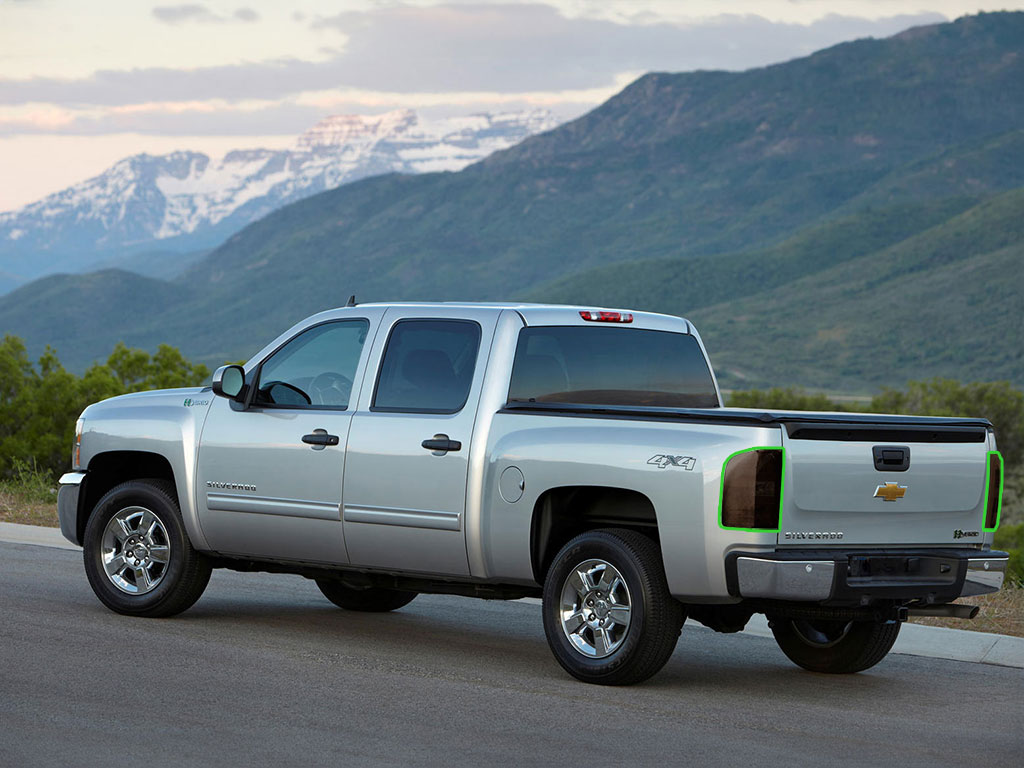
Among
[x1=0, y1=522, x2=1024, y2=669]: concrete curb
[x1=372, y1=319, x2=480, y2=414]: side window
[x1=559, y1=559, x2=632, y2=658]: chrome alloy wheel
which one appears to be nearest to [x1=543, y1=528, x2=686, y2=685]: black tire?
[x1=559, y1=559, x2=632, y2=658]: chrome alloy wheel

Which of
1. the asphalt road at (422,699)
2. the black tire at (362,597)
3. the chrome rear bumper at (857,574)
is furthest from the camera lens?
the black tire at (362,597)

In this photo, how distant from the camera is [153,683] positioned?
287 inches

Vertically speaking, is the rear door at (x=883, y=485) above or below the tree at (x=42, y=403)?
above

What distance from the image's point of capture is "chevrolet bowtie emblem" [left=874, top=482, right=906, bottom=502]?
728 cm

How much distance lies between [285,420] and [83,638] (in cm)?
158

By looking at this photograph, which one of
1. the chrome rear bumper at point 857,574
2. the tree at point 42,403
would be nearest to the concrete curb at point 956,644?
the chrome rear bumper at point 857,574

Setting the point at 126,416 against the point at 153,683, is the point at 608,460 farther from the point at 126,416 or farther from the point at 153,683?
the point at 126,416

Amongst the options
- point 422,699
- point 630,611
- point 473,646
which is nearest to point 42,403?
point 473,646

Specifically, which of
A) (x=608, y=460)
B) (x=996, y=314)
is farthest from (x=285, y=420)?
(x=996, y=314)

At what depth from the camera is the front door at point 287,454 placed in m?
8.37

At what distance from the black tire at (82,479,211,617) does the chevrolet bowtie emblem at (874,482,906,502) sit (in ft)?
12.9

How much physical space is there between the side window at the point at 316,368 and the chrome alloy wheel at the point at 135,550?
3.48ft

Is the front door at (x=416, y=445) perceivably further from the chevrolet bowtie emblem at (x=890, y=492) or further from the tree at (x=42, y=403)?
the tree at (x=42, y=403)

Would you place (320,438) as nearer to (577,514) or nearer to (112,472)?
(577,514)
